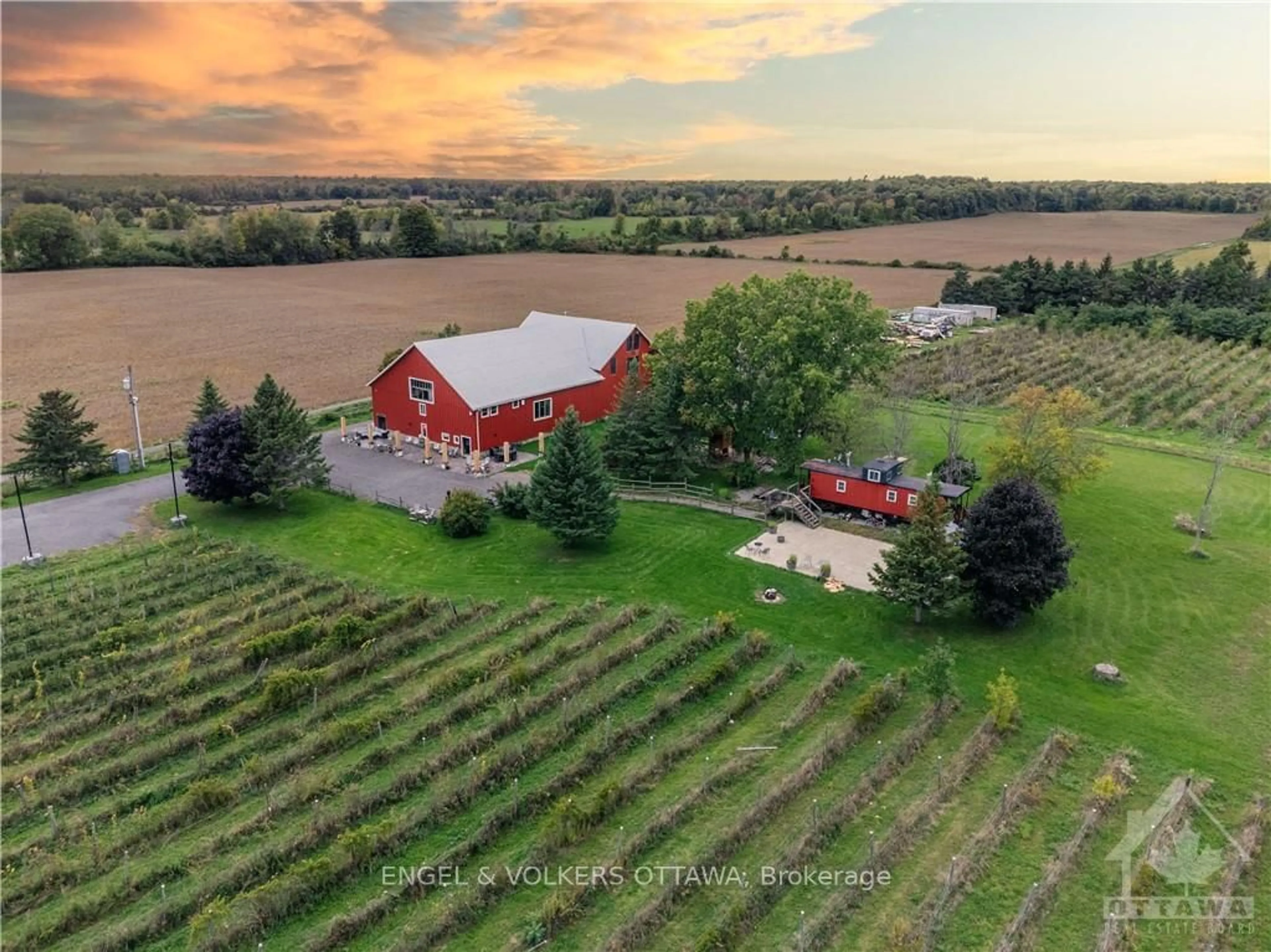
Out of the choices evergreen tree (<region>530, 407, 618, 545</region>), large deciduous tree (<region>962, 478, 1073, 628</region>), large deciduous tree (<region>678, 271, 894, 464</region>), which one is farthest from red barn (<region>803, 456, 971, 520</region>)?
evergreen tree (<region>530, 407, 618, 545</region>)

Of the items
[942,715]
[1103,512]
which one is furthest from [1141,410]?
[942,715]

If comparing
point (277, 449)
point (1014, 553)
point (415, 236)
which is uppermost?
point (415, 236)

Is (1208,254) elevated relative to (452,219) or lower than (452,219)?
lower

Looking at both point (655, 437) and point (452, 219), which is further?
point (452, 219)

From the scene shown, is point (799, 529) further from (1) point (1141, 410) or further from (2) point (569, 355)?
(1) point (1141, 410)

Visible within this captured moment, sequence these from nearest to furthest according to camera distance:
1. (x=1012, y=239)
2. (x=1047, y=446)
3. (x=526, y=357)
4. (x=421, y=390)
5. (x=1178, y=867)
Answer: (x=1178, y=867) → (x=1047, y=446) → (x=421, y=390) → (x=526, y=357) → (x=1012, y=239)

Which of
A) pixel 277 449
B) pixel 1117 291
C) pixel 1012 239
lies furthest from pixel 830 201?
pixel 277 449

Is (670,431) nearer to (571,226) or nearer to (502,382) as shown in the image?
(502,382)

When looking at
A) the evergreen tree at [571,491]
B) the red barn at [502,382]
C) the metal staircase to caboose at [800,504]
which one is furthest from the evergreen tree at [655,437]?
the evergreen tree at [571,491]
